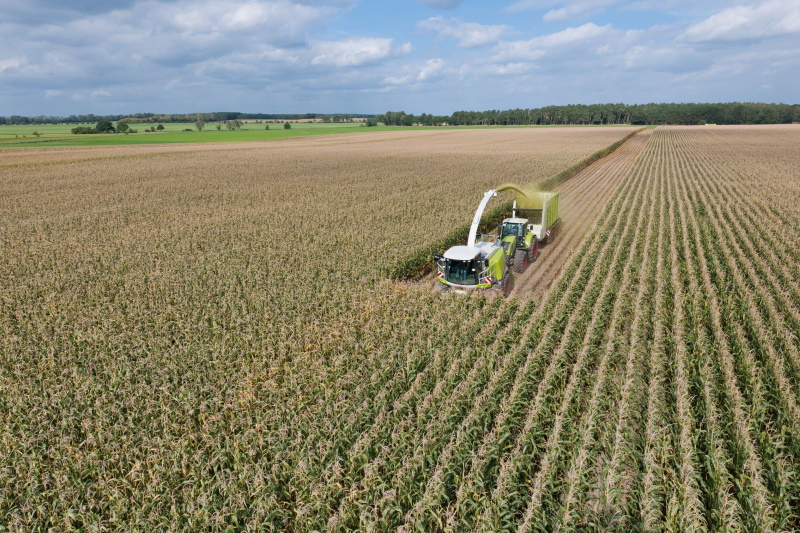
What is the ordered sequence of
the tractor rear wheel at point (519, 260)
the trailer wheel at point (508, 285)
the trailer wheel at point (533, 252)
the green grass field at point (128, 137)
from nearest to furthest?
the trailer wheel at point (508, 285), the tractor rear wheel at point (519, 260), the trailer wheel at point (533, 252), the green grass field at point (128, 137)

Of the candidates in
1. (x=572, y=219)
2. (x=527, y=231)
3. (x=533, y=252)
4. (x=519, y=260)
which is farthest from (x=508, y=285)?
(x=572, y=219)

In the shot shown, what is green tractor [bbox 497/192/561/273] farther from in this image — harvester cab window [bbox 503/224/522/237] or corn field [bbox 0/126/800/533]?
corn field [bbox 0/126/800/533]

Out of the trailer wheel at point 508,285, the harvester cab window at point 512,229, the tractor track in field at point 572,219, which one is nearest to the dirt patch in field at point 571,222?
the tractor track in field at point 572,219

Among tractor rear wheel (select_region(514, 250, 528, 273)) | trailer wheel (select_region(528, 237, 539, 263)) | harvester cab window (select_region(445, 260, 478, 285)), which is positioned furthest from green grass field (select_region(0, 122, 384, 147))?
harvester cab window (select_region(445, 260, 478, 285))

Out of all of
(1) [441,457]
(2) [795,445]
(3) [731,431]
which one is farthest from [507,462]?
(2) [795,445]

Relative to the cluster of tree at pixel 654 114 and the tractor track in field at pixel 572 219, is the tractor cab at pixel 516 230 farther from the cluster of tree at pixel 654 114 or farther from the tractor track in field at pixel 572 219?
the cluster of tree at pixel 654 114

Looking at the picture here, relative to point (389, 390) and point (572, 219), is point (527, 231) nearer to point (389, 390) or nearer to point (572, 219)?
point (572, 219)
